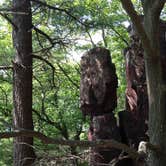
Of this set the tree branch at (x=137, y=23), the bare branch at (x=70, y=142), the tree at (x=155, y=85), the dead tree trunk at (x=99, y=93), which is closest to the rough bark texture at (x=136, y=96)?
the dead tree trunk at (x=99, y=93)

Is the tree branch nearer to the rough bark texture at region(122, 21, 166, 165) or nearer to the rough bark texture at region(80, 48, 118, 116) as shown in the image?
the rough bark texture at region(122, 21, 166, 165)

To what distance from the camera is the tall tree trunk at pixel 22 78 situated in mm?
7484

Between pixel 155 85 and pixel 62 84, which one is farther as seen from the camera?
pixel 62 84

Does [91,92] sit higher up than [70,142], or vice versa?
[91,92]

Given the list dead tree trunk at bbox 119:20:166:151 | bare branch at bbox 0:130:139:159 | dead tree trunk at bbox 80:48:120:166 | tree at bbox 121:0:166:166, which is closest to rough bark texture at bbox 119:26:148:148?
dead tree trunk at bbox 119:20:166:151

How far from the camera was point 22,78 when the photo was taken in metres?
7.81

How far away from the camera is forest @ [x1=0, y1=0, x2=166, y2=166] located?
4.18 metres

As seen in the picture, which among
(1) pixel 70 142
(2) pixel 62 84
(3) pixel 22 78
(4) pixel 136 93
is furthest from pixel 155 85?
(2) pixel 62 84

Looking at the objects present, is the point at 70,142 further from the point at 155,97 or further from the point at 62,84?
the point at 62,84

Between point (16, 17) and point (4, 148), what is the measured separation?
23.3 ft

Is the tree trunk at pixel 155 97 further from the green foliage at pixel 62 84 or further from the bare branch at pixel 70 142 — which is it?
the green foliage at pixel 62 84

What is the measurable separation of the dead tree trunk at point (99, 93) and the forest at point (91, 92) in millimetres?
17

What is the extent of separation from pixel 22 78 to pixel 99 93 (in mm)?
1580

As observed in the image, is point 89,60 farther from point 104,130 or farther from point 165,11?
point 165,11
